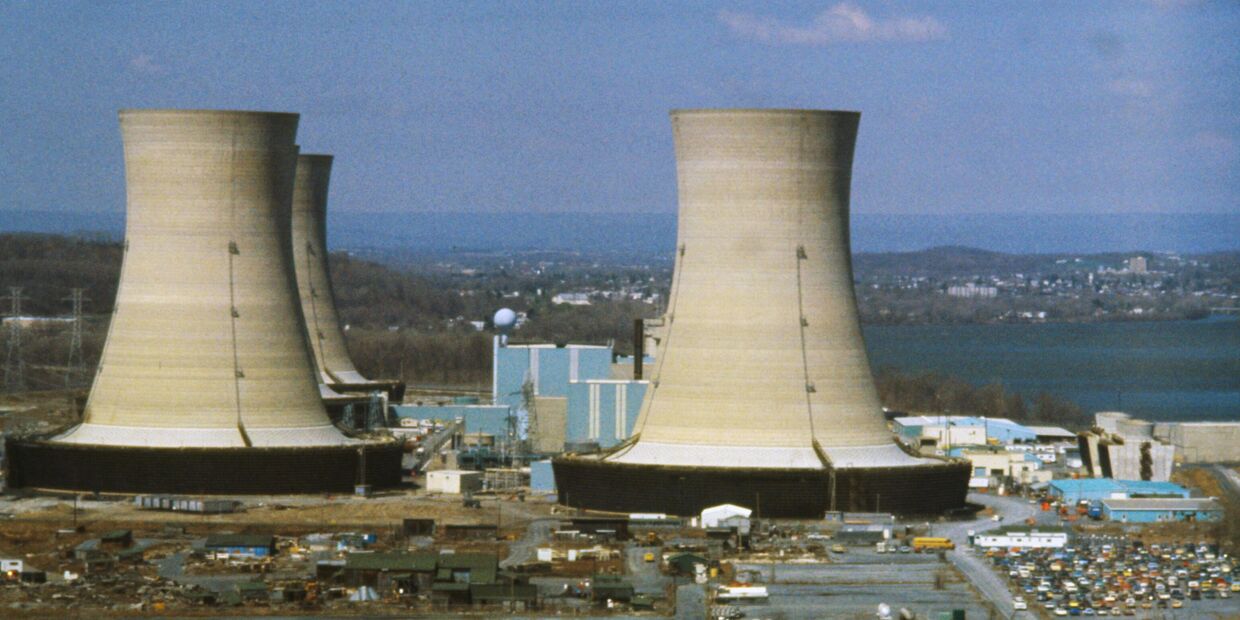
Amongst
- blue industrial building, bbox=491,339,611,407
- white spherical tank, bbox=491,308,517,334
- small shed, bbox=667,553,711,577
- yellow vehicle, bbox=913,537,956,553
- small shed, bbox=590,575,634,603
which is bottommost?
small shed, bbox=590,575,634,603

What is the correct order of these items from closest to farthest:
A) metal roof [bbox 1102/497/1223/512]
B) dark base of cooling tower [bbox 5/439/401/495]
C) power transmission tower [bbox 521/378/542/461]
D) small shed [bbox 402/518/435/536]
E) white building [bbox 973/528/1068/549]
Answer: white building [bbox 973/528/1068/549]
small shed [bbox 402/518/435/536]
metal roof [bbox 1102/497/1223/512]
dark base of cooling tower [bbox 5/439/401/495]
power transmission tower [bbox 521/378/542/461]

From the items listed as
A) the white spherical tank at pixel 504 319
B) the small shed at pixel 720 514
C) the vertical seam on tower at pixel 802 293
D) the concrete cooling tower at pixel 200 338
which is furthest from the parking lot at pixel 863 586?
the white spherical tank at pixel 504 319

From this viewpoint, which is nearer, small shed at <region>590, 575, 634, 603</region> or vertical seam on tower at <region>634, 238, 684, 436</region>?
small shed at <region>590, 575, 634, 603</region>

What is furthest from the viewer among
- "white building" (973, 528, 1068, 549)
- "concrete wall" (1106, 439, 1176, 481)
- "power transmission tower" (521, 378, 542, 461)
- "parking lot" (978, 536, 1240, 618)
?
"power transmission tower" (521, 378, 542, 461)

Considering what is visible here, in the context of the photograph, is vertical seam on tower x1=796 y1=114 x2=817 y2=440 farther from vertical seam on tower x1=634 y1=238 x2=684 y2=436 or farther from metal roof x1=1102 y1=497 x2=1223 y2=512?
metal roof x1=1102 y1=497 x2=1223 y2=512

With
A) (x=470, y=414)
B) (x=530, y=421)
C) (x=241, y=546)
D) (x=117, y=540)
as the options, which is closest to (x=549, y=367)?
(x=470, y=414)

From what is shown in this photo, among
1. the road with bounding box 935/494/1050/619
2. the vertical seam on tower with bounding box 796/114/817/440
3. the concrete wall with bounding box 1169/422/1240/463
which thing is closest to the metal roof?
the road with bounding box 935/494/1050/619
